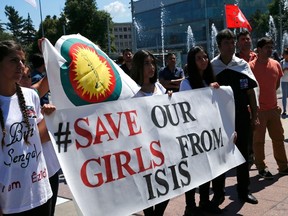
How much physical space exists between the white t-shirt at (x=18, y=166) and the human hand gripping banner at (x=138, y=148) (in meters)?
0.32

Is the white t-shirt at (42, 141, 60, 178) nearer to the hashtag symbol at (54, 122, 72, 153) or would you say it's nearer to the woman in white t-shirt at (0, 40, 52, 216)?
the hashtag symbol at (54, 122, 72, 153)

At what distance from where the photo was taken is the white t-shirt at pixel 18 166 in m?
2.23

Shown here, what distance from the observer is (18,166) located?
2266 millimetres

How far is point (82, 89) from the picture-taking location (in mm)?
2975

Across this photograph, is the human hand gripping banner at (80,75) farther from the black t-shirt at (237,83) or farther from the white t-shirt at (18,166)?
the black t-shirt at (237,83)

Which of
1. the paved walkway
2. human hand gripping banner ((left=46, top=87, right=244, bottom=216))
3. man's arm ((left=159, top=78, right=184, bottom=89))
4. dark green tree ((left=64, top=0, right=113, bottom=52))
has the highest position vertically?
dark green tree ((left=64, top=0, right=113, bottom=52))

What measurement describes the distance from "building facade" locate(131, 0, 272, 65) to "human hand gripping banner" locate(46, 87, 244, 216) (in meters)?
54.4

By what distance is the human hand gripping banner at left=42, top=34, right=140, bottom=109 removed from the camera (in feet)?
9.45

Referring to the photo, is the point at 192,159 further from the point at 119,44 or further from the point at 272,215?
the point at 119,44

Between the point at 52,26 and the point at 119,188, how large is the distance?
68.1m

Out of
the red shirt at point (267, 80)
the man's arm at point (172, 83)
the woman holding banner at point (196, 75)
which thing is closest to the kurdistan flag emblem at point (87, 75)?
the woman holding banner at point (196, 75)

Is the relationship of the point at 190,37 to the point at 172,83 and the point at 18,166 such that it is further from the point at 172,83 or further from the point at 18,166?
the point at 18,166

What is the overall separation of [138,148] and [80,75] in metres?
0.76

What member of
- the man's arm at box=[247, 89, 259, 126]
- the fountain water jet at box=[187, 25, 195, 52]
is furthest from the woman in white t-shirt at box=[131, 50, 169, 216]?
the fountain water jet at box=[187, 25, 195, 52]
